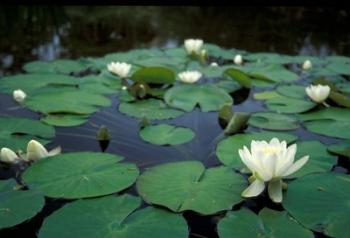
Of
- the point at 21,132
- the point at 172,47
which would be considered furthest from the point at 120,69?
the point at 172,47

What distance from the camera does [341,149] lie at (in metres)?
1.73

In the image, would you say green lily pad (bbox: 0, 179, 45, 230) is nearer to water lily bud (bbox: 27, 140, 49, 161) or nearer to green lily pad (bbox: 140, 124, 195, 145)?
water lily bud (bbox: 27, 140, 49, 161)

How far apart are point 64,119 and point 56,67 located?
1.14 m

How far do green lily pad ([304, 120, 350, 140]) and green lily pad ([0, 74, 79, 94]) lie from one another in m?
1.60

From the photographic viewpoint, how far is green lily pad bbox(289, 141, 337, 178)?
5.12 feet

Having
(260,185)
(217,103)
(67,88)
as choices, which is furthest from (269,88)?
(260,185)

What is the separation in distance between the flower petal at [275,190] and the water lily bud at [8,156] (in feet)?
3.42

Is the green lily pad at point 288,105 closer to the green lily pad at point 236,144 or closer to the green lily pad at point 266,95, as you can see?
the green lily pad at point 266,95

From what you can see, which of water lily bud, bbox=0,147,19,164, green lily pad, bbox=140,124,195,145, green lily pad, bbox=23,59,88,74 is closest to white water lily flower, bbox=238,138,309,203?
green lily pad, bbox=140,124,195,145

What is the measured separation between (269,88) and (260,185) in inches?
65.1

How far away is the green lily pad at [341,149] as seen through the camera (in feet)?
5.53

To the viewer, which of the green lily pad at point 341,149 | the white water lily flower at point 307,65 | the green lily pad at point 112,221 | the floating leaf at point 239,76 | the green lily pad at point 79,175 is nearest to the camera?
the green lily pad at point 112,221

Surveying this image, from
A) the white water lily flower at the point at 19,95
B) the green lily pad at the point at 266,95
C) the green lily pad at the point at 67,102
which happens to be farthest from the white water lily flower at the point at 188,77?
the white water lily flower at the point at 19,95

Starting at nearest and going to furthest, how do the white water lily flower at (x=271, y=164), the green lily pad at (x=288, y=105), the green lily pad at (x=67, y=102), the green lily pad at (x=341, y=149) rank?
1. the white water lily flower at (x=271, y=164)
2. the green lily pad at (x=341, y=149)
3. the green lily pad at (x=67, y=102)
4. the green lily pad at (x=288, y=105)
